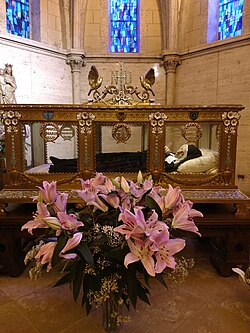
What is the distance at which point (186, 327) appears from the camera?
161cm

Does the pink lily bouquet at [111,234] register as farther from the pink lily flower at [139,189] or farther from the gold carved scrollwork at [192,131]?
the gold carved scrollwork at [192,131]

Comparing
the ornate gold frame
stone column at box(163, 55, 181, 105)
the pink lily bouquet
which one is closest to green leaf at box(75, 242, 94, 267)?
the pink lily bouquet

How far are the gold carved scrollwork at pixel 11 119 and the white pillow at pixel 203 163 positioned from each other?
4.60 ft

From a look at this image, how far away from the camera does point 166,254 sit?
965 millimetres

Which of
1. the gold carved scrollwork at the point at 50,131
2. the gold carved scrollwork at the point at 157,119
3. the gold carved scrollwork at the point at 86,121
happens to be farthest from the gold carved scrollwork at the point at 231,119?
the gold carved scrollwork at the point at 50,131

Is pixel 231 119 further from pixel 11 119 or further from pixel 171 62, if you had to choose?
pixel 171 62

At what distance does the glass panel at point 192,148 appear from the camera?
2213 mm

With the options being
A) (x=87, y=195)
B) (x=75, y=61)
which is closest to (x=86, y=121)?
(x=87, y=195)

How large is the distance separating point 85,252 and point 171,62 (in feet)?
19.1

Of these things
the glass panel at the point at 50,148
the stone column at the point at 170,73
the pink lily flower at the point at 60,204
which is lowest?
the pink lily flower at the point at 60,204

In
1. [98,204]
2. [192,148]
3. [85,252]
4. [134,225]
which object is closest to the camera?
[134,225]

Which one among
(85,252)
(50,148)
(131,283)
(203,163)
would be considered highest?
(50,148)

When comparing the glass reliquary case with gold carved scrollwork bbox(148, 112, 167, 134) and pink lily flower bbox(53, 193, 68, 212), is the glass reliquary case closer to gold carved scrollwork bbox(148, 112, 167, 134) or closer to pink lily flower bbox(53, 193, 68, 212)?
gold carved scrollwork bbox(148, 112, 167, 134)

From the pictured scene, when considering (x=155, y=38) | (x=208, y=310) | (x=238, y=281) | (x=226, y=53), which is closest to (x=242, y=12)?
(x=226, y=53)
